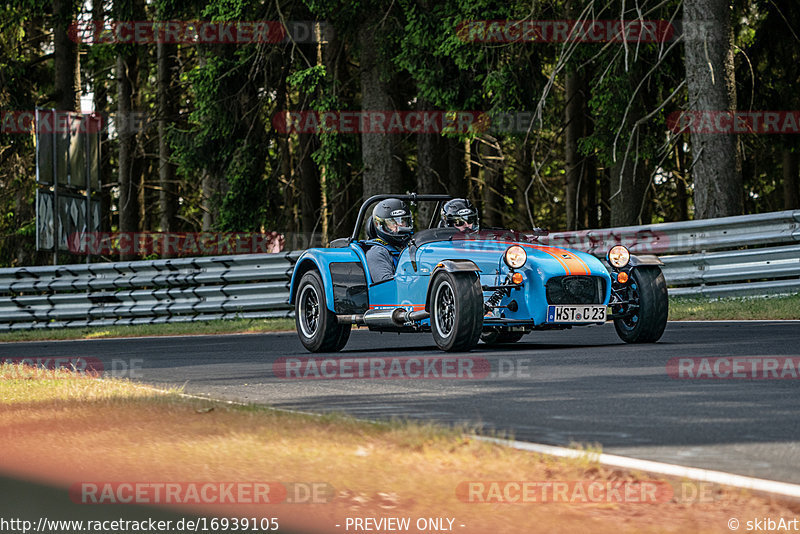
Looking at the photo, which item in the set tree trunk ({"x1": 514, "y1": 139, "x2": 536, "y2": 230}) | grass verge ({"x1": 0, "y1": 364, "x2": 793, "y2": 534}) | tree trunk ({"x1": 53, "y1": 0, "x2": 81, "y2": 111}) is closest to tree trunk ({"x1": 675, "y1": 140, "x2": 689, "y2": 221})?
tree trunk ({"x1": 514, "y1": 139, "x2": 536, "y2": 230})

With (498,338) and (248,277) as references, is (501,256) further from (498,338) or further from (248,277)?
(248,277)

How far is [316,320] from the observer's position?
1328 centimetres

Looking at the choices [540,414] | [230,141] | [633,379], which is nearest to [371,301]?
[633,379]

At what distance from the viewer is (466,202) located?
12.8 meters

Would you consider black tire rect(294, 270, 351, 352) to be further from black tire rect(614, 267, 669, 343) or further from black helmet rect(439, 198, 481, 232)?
black tire rect(614, 267, 669, 343)

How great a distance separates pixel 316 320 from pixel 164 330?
7.09 meters

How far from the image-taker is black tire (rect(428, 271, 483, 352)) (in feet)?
36.3

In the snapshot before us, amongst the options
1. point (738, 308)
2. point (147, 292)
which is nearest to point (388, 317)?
point (738, 308)

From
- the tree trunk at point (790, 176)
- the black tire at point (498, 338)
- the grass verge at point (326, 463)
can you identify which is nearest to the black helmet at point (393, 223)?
the black tire at point (498, 338)

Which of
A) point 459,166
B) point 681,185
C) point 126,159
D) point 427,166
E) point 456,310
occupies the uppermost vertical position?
point 126,159

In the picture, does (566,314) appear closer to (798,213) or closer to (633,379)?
(633,379)

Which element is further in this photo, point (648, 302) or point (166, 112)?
point (166, 112)

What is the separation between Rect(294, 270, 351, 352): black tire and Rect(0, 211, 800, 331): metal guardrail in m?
5.68

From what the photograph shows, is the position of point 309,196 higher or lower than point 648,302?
higher
